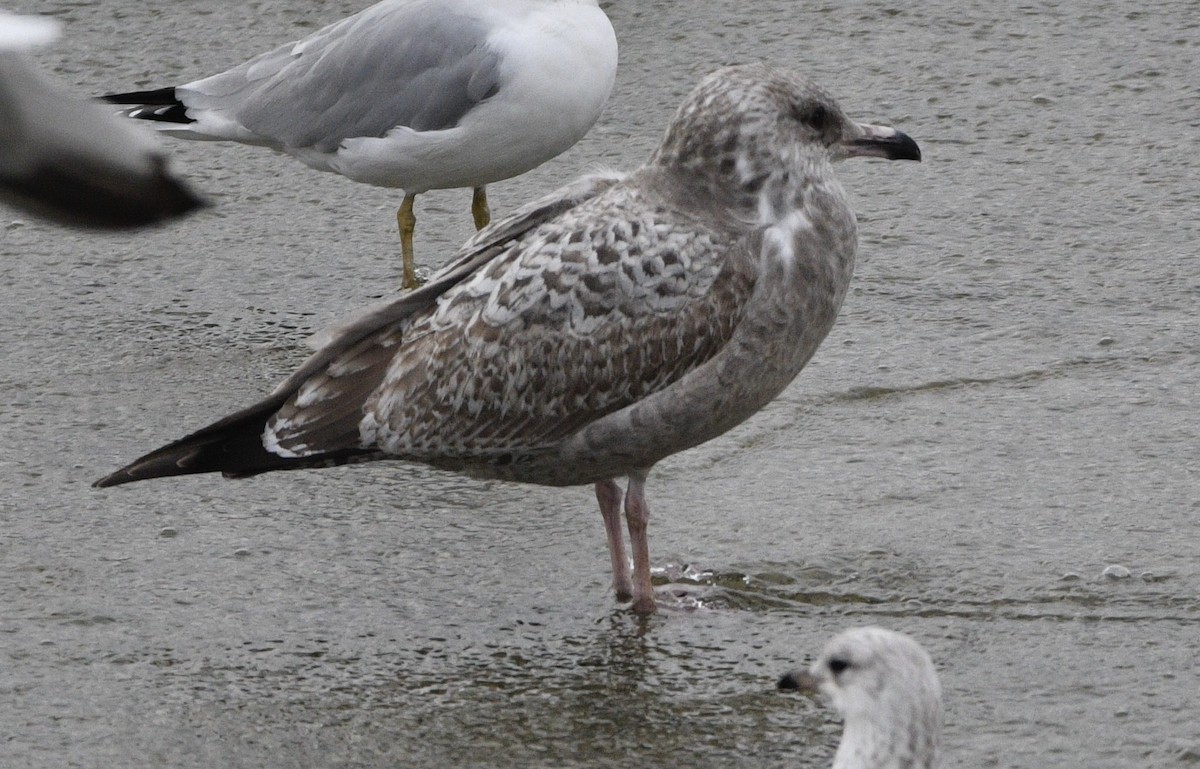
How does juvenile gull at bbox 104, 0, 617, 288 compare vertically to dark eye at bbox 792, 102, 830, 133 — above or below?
below

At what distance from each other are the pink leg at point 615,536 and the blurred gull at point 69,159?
6.85 ft

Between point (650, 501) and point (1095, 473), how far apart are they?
1.16 m

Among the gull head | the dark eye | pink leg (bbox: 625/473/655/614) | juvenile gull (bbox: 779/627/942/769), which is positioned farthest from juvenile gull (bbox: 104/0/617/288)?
juvenile gull (bbox: 779/627/942/769)

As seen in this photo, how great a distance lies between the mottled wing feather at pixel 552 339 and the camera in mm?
4680

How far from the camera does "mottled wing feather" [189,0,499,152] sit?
6672 mm

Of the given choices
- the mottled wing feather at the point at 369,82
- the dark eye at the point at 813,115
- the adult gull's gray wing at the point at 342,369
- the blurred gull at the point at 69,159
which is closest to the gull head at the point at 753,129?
the dark eye at the point at 813,115

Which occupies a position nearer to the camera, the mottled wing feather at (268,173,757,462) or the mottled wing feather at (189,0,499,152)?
the mottled wing feather at (268,173,757,462)

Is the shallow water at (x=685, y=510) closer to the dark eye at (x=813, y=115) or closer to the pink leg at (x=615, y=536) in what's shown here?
the pink leg at (x=615, y=536)

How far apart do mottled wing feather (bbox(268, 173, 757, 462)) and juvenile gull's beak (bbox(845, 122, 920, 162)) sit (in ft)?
1.72

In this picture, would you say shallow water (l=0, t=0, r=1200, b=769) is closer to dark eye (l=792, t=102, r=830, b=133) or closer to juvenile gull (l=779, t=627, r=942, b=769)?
juvenile gull (l=779, t=627, r=942, b=769)

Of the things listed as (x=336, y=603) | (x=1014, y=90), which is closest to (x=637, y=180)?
(x=336, y=603)

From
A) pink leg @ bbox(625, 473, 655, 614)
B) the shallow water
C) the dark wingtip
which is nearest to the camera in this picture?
the shallow water

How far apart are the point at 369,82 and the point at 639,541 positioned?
2587 mm

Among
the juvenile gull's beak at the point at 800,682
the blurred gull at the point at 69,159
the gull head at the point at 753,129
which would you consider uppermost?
the blurred gull at the point at 69,159
